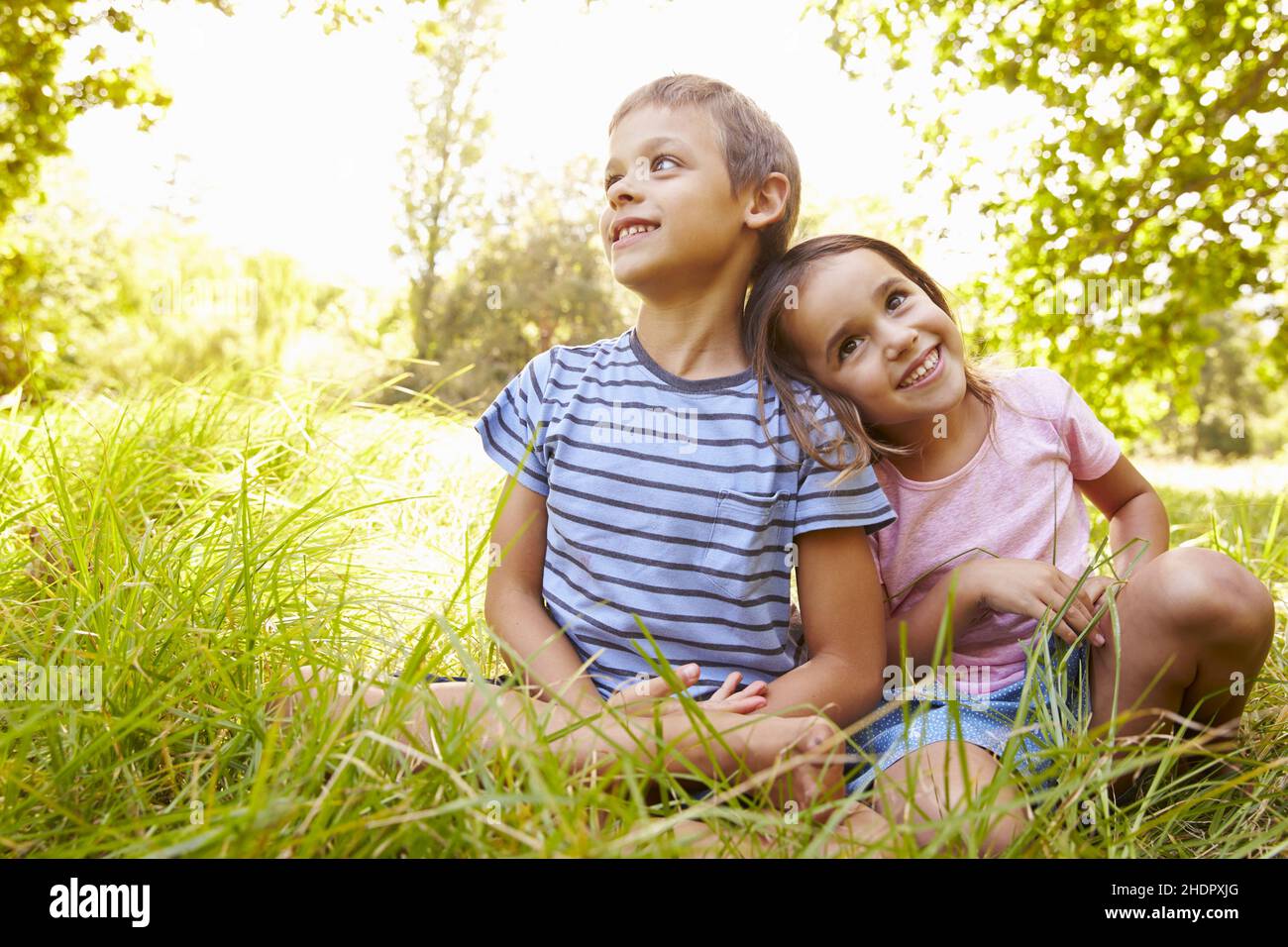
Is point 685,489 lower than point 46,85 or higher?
lower

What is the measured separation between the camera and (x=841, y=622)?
1511mm

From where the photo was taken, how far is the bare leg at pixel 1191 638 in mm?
1317


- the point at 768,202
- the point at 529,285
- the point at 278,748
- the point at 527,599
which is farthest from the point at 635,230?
the point at 529,285

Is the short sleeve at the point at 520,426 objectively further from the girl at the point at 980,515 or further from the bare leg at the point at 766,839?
the bare leg at the point at 766,839

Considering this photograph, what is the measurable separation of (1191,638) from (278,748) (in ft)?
4.10

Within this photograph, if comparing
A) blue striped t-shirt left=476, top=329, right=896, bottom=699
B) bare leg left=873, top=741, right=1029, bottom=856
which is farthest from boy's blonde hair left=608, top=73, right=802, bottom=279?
bare leg left=873, top=741, right=1029, bottom=856

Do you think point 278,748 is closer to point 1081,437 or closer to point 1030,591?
point 1030,591

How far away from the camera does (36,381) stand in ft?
13.9

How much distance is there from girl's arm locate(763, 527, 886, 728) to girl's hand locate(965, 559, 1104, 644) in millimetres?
168

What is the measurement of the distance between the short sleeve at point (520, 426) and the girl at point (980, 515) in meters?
0.42

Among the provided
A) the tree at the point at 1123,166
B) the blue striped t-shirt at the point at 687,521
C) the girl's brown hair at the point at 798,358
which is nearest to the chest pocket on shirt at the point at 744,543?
the blue striped t-shirt at the point at 687,521

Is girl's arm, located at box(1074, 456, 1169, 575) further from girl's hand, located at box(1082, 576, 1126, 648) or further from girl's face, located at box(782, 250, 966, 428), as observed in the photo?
girl's face, located at box(782, 250, 966, 428)
